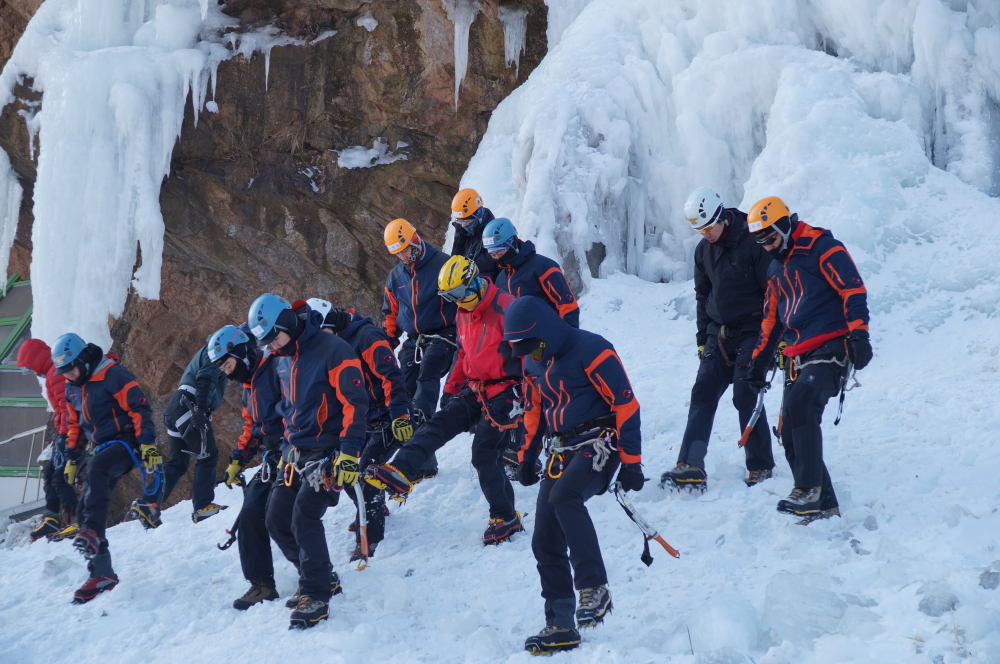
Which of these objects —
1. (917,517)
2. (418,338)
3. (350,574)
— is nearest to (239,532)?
(350,574)

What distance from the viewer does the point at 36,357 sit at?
296 inches

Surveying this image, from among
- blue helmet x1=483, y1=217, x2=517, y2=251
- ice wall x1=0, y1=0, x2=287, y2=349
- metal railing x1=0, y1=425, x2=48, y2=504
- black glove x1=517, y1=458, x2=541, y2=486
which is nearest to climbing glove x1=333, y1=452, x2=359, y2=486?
black glove x1=517, y1=458, x2=541, y2=486

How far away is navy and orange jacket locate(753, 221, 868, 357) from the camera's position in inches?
163

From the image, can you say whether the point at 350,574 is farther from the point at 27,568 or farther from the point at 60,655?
the point at 27,568

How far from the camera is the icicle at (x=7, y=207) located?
14.2m

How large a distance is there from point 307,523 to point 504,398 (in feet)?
4.56

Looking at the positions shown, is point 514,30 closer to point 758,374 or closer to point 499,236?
point 499,236

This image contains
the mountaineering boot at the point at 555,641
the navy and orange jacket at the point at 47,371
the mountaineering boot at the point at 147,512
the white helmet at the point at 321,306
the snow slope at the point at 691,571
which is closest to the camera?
the snow slope at the point at 691,571

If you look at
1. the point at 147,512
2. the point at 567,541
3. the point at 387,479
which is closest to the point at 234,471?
the point at 387,479

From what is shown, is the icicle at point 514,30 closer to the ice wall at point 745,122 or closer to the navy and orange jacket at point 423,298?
the ice wall at point 745,122

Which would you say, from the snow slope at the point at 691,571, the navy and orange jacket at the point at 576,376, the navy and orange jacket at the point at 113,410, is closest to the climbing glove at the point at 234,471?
the snow slope at the point at 691,571

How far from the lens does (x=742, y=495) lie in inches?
185

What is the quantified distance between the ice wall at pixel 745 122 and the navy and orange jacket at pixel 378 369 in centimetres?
400

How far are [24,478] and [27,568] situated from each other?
12586mm
